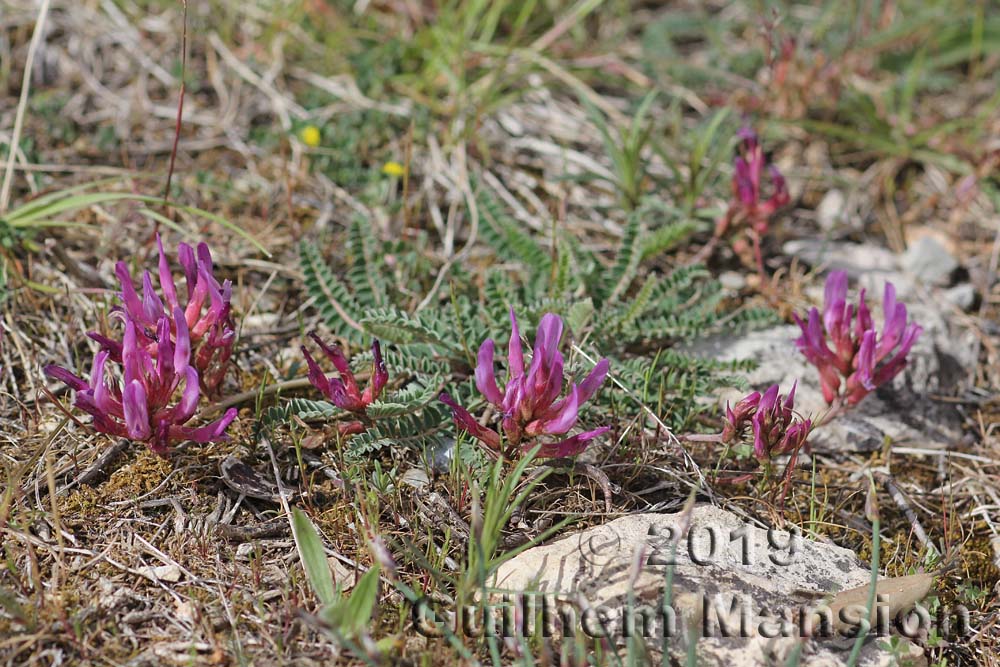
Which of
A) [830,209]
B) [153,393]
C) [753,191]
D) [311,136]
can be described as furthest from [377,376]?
[830,209]

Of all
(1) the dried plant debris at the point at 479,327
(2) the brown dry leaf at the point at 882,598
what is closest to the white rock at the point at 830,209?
(1) the dried plant debris at the point at 479,327

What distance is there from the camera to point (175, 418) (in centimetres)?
259

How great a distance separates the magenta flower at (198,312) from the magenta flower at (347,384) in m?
0.28

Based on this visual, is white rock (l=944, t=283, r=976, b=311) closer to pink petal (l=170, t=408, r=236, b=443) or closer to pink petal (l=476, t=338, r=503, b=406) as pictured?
pink petal (l=476, t=338, r=503, b=406)

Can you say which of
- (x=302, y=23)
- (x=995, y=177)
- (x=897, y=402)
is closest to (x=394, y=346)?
(x=897, y=402)

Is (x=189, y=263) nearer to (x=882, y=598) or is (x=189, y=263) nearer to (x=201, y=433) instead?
(x=201, y=433)

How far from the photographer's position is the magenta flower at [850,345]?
3.03 m

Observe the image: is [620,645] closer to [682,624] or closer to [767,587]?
[682,624]

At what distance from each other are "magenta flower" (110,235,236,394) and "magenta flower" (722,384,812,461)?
1525 mm

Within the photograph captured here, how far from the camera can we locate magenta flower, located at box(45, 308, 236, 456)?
251 centimetres

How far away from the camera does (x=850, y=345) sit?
10.1 feet

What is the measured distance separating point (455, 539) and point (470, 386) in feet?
1.77

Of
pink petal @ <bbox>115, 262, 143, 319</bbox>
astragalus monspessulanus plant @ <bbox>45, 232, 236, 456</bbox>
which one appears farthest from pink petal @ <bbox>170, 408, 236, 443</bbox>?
pink petal @ <bbox>115, 262, 143, 319</bbox>

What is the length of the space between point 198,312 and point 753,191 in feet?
7.24
